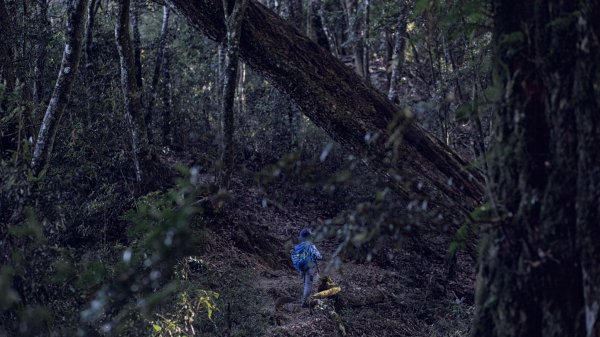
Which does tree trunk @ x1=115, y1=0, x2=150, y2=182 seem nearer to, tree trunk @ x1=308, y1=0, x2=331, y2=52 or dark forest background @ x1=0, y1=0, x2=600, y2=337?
dark forest background @ x1=0, y1=0, x2=600, y2=337

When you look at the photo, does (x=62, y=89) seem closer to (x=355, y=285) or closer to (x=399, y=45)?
(x=355, y=285)

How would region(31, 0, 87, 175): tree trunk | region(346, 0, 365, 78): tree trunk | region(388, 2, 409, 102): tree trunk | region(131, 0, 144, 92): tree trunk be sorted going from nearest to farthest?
region(31, 0, 87, 175): tree trunk, region(388, 2, 409, 102): tree trunk, region(131, 0, 144, 92): tree trunk, region(346, 0, 365, 78): tree trunk

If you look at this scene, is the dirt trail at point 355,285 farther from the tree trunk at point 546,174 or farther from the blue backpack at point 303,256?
the tree trunk at point 546,174

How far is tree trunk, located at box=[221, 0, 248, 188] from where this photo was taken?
8.38 meters

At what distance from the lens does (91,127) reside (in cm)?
1108

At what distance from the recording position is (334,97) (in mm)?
8055

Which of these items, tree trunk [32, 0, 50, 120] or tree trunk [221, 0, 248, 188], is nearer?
tree trunk [221, 0, 248, 188]

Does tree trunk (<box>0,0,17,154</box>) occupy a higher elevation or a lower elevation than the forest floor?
higher

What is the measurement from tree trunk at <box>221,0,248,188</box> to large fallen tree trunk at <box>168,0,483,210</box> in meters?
0.14

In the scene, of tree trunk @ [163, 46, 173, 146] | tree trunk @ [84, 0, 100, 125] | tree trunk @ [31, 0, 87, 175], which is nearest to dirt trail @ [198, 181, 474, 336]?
tree trunk @ [163, 46, 173, 146]

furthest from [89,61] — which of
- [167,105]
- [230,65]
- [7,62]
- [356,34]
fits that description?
[356,34]

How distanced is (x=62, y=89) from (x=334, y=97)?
3654mm

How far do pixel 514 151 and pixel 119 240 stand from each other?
26.0 ft

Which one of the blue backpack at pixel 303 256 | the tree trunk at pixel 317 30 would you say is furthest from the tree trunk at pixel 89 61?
the tree trunk at pixel 317 30
